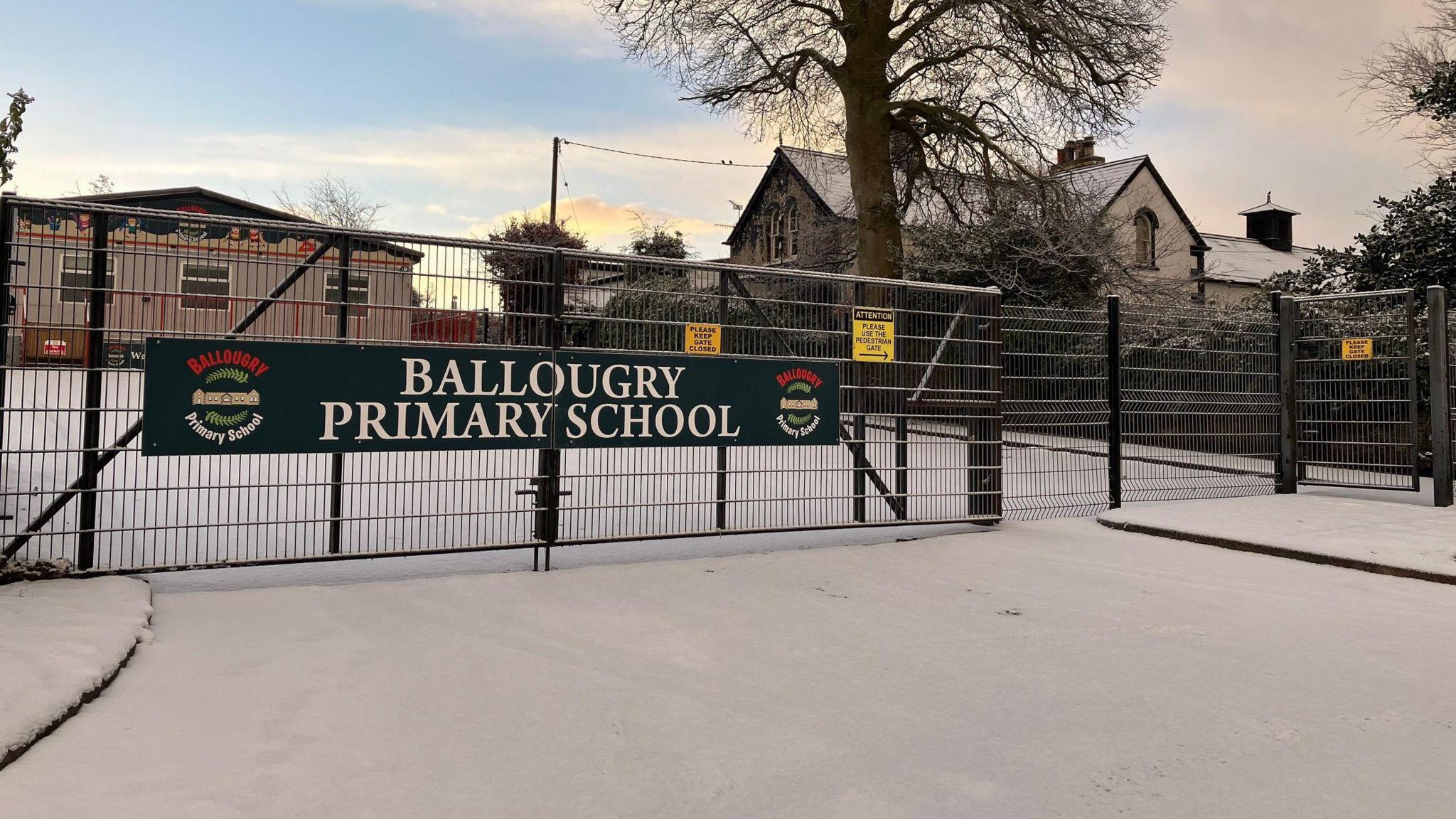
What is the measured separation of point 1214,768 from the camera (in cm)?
324

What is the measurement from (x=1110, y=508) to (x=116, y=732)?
8.72 metres

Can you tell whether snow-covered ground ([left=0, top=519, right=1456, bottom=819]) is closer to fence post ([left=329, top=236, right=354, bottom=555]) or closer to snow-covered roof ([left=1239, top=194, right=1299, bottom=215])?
fence post ([left=329, top=236, right=354, bottom=555])

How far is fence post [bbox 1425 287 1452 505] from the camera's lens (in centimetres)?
1003

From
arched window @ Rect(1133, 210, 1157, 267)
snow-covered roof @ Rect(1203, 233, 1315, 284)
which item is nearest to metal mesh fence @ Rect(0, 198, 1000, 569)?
arched window @ Rect(1133, 210, 1157, 267)

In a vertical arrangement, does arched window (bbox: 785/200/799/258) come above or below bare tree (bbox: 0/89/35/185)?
above

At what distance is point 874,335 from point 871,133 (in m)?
10.2

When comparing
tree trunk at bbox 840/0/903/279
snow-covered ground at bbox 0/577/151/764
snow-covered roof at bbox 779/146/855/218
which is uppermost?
snow-covered roof at bbox 779/146/855/218

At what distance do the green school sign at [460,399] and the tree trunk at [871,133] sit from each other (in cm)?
978

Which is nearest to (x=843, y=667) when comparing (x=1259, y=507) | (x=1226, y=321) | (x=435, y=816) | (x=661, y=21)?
(x=435, y=816)

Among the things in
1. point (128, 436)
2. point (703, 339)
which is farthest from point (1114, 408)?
point (128, 436)

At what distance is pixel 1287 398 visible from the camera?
1123 centimetres

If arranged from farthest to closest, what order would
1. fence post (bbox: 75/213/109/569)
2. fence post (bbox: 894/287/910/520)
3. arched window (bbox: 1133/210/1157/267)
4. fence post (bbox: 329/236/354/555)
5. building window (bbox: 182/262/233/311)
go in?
arched window (bbox: 1133/210/1157/267) → fence post (bbox: 894/287/910/520) → fence post (bbox: 329/236/354/555) → building window (bbox: 182/262/233/311) → fence post (bbox: 75/213/109/569)

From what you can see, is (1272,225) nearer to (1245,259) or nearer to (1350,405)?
(1245,259)

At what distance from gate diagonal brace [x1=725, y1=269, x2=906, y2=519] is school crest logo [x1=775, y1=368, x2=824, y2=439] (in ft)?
0.67
